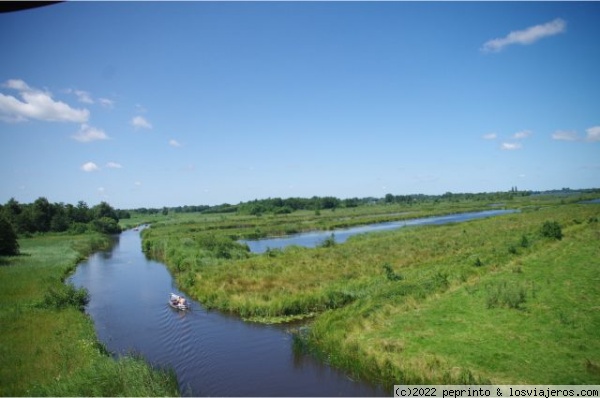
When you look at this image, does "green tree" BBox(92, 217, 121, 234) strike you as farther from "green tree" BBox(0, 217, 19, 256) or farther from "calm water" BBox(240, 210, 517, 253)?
"calm water" BBox(240, 210, 517, 253)

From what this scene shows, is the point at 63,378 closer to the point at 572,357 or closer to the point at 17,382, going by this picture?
the point at 17,382

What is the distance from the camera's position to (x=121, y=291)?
35312mm

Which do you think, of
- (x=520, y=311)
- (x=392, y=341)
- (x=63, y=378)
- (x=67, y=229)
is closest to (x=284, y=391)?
(x=392, y=341)

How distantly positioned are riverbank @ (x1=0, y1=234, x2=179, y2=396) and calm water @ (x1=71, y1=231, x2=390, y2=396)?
164cm

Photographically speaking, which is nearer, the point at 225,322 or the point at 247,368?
the point at 247,368

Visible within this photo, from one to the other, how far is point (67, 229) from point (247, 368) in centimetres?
10240

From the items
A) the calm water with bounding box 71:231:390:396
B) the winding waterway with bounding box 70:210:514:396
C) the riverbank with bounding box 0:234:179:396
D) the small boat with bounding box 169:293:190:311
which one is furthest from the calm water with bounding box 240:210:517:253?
the riverbank with bounding box 0:234:179:396

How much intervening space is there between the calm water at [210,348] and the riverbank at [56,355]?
1.64 meters

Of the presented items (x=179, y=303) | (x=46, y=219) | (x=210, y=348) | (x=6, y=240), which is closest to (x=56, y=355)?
(x=210, y=348)

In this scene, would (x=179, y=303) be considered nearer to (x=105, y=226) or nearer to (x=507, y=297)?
(x=507, y=297)

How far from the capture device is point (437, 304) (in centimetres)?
2156

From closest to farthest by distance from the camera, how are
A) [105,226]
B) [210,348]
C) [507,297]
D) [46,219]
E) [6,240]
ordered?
[507,297] → [210,348] → [6,240] → [46,219] → [105,226]

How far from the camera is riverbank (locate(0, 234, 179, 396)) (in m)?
14.0

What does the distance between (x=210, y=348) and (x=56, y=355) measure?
7199 millimetres
